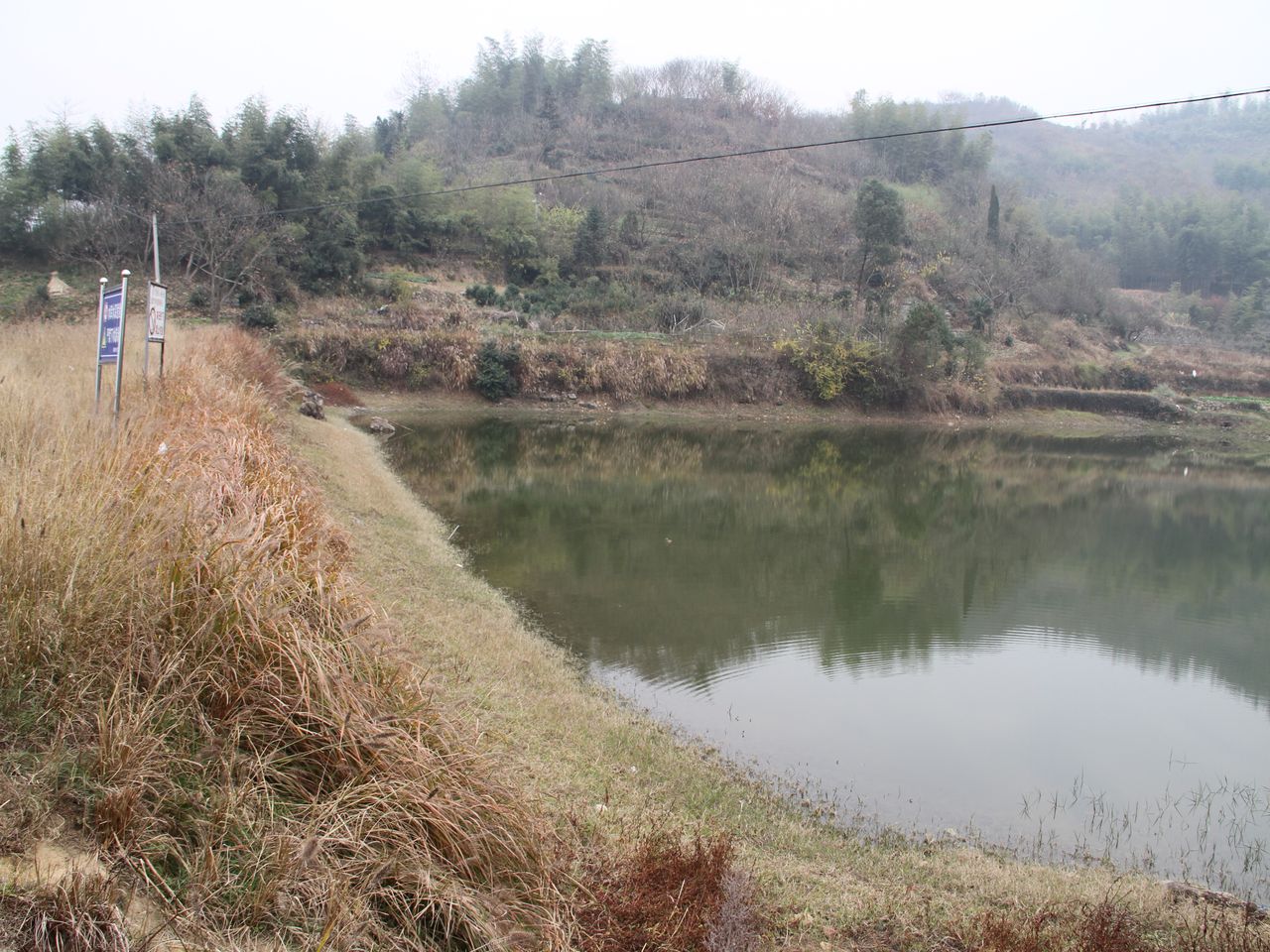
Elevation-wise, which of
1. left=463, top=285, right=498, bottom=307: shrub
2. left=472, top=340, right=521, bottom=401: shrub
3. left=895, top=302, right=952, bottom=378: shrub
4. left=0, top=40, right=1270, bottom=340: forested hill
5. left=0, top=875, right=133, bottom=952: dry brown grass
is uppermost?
left=0, top=40, right=1270, bottom=340: forested hill

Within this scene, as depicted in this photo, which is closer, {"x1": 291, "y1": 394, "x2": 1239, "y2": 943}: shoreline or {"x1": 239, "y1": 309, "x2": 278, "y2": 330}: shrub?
{"x1": 291, "y1": 394, "x2": 1239, "y2": 943}: shoreline

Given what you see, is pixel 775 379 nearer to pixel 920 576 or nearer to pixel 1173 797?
pixel 920 576

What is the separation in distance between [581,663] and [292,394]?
1425 centimetres

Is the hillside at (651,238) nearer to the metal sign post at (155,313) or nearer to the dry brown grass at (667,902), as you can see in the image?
the metal sign post at (155,313)

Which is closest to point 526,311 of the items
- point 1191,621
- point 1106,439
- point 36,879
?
point 1106,439

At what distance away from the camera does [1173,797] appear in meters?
6.54

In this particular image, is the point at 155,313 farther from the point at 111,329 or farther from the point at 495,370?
the point at 495,370

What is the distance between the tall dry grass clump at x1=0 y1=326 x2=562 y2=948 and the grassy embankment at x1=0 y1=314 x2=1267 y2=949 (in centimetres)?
1

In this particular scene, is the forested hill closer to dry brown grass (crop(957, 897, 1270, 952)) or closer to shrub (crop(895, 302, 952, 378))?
shrub (crop(895, 302, 952, 378))

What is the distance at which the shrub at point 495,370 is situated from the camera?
1210 inches

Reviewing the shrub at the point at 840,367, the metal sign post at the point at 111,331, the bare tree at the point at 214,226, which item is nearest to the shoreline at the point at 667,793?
the metal sign post at the point at 111,331

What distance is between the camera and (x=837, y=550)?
13.8 m

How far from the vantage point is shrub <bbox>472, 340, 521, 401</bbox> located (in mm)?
30734

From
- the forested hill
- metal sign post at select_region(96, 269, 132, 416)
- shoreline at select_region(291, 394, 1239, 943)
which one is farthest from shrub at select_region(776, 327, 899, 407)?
metal sign post at select_region(96, 269, 132, 416)
